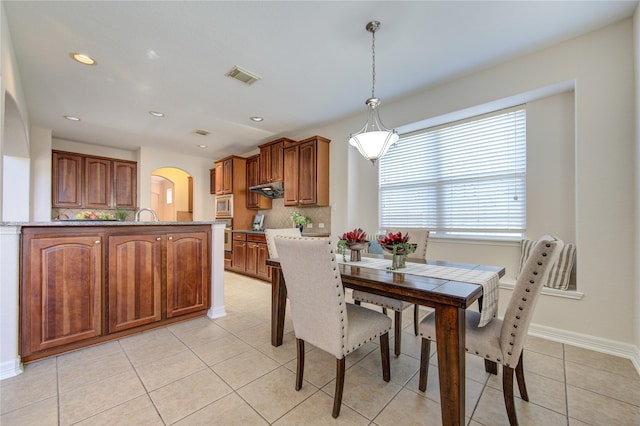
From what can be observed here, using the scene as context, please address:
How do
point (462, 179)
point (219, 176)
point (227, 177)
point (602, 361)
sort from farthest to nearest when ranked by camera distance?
1. point (219, 176)
2. point (227, 177)
3. point (462, 179)
4. point (602, 361)

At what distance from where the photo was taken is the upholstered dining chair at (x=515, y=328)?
49.8 inches

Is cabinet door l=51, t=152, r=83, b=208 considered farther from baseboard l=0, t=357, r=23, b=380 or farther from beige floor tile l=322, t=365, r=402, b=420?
beige floor tile l=322, t=365, r=402, b=420

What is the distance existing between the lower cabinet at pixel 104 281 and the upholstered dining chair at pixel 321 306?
1649mm

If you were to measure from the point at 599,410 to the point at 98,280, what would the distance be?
11.9ft

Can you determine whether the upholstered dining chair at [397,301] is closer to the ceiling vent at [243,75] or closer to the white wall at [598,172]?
the white wall at [598,172]

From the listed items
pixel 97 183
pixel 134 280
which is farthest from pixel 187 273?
pixel 97 183

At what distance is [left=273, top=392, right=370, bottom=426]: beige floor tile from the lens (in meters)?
1.44

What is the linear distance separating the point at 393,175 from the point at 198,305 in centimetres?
305

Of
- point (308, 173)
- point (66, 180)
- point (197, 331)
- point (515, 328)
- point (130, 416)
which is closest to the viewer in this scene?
point (515, 328)

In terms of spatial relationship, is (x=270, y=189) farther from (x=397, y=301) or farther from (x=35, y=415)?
(x=35, y=415)

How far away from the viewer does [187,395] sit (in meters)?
1.66

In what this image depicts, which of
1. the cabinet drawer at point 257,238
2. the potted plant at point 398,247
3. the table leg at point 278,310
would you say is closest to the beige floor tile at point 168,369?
the table leg at point 278,310

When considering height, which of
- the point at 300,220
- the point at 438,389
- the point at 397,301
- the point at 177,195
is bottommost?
the point at 438,389

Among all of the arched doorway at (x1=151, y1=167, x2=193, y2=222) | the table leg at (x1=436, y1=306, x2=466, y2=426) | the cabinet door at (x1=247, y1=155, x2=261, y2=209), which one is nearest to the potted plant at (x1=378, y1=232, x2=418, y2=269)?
the table leg at (x1=436, y1=306, x2=466, y2=426)
